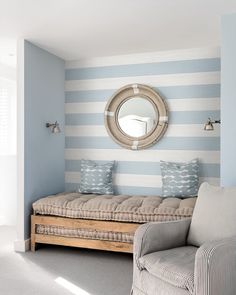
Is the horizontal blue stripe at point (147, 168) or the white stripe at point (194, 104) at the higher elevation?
the white stripe at point (194, 104)

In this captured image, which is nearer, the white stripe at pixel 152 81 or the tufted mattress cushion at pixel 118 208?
the tufted mattress cushion at pixel 118 208

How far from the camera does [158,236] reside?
2.60 metres

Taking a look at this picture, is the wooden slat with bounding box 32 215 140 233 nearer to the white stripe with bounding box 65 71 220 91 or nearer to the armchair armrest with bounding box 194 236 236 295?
the armchair armrest with bounding box 194 236 236 295

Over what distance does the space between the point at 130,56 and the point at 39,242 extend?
8.28ft

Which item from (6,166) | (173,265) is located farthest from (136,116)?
(173,265)

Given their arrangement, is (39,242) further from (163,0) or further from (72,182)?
(163,0)

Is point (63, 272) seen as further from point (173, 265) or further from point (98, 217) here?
point (173, 265)

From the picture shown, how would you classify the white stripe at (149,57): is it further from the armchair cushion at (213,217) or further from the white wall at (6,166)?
the armchair cushion at (213,217)

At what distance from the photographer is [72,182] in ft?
16.0

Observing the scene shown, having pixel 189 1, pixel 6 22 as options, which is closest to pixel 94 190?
pixel 6 22

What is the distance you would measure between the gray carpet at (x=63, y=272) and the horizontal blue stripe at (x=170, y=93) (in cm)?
196

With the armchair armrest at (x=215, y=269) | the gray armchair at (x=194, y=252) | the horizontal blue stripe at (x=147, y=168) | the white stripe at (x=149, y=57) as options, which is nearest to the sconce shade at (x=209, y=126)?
the horizontal blue stripe at (x=147, y=168)

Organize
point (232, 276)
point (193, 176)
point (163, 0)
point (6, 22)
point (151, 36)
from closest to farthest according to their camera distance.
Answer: point (232, 276)
point (163, 0)
point (6, 22)
point (151, 36)
point (193, 176)

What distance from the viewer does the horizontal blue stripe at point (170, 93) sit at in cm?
424
